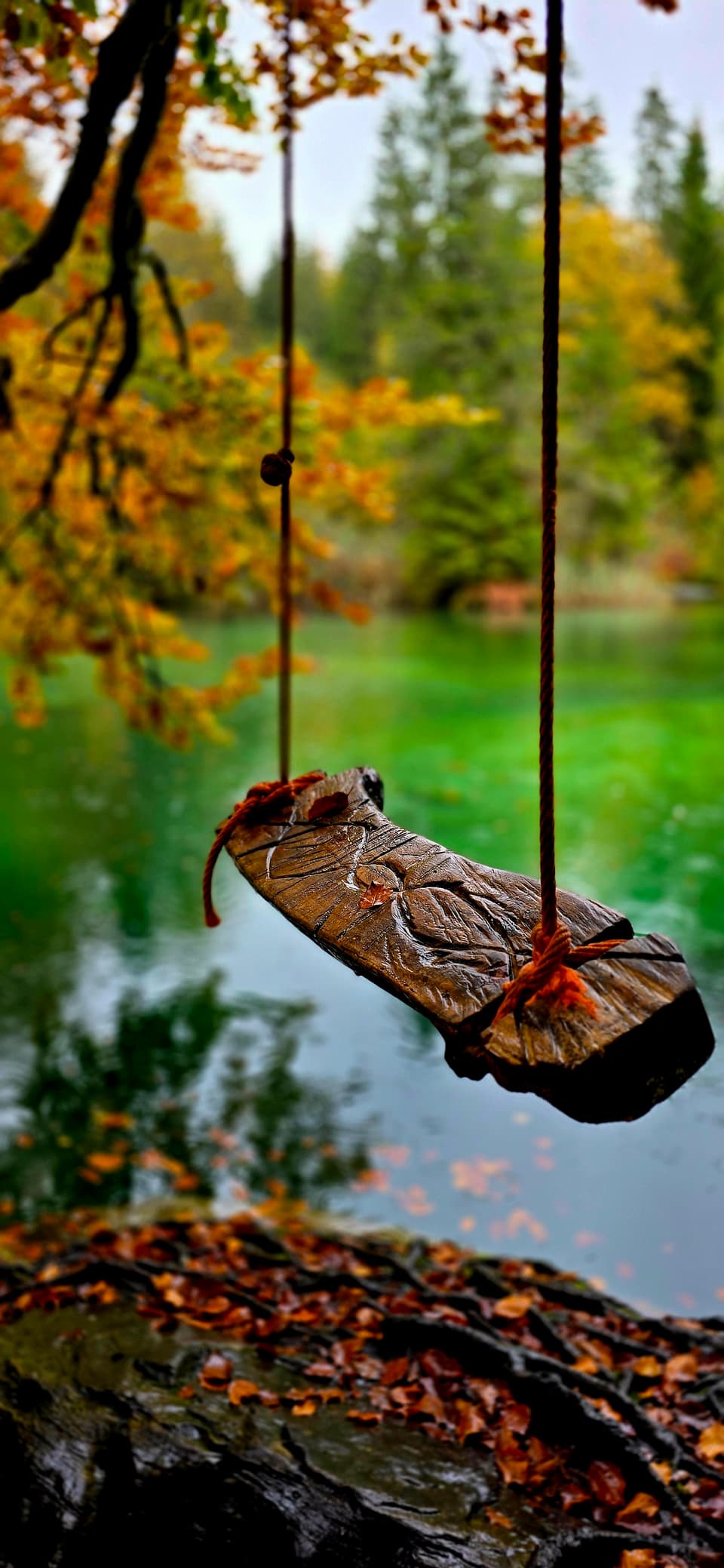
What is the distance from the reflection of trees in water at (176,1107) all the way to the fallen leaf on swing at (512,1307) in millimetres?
1285

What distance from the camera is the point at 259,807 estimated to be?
5.69ft

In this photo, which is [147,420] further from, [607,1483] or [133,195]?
[607,1483]

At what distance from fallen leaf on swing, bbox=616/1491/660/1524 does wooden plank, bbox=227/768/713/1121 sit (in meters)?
1.31

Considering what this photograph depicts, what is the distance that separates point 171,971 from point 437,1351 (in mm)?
3753

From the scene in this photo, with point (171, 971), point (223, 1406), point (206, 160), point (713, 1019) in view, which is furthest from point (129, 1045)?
point (206, 160)

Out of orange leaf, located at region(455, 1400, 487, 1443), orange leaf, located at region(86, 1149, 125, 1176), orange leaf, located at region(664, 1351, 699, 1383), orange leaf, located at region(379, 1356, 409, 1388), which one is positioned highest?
orange leaf, located at region(455, 1400, 487, 1443)

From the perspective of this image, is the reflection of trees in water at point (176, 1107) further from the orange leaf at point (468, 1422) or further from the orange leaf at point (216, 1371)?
the orange leaf at point (468, 1422)

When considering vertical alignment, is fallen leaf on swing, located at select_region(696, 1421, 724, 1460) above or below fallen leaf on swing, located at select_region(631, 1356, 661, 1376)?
above

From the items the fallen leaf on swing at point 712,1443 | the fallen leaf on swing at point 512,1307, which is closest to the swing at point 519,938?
the fallen leaf on swing at point 712,1443

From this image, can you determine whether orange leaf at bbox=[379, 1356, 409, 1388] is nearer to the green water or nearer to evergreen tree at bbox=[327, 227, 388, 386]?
the green water

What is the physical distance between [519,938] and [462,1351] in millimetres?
1688

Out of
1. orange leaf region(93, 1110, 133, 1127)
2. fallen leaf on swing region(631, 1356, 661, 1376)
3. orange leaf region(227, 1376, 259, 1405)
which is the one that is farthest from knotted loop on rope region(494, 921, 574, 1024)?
orange leaf region(93, 1110, 133, 1127)

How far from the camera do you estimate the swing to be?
116 cm

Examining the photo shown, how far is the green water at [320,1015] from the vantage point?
4234 millimetres
